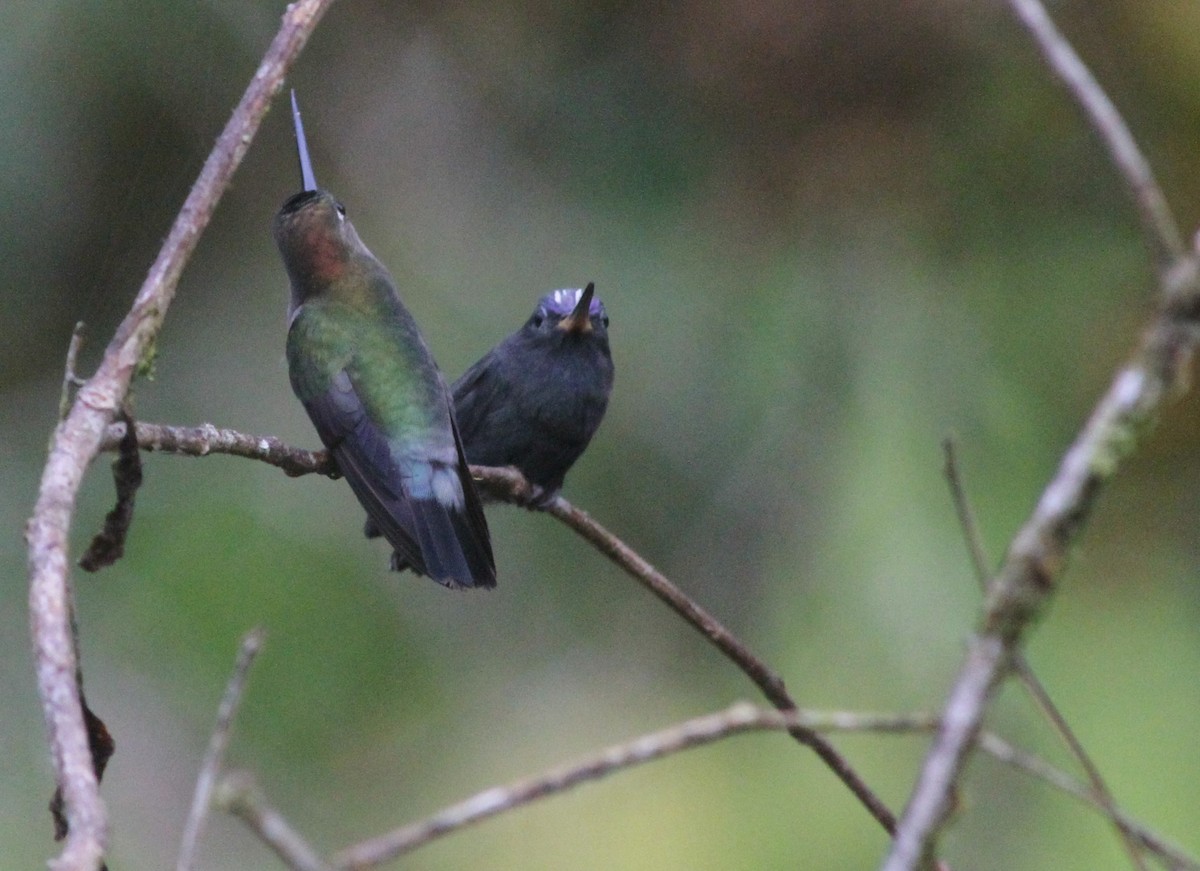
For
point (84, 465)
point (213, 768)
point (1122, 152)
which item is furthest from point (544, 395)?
point (1122, 152)

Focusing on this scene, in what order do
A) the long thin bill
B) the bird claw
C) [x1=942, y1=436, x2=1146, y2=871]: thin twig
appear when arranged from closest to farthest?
1. [x1=942, y1=436, x2=1146, y2=871]: thin twig
2. the long thin bill
3. the bird claw

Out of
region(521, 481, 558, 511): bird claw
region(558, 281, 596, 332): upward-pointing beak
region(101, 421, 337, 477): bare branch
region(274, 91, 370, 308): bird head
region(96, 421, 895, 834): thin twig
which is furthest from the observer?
region(558, 281, 596, 332): upward-pointing beak

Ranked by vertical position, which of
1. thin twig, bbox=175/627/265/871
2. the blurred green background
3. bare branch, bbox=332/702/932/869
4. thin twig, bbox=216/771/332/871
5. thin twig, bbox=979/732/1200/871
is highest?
thin twig, bbox=979/732/1200/871

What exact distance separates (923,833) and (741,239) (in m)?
5.20

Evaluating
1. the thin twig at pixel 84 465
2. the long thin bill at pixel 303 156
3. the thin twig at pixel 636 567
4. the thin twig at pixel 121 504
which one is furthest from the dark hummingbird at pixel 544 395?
the thin twig at pixel 121 504

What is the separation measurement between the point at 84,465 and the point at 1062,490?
0.91m

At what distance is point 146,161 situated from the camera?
19.9ft

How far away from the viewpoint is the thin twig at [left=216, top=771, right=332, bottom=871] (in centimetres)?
98

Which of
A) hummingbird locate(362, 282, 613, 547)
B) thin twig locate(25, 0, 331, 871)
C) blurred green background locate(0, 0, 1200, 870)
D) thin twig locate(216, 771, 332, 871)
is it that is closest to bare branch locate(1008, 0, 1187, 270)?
thin twig locate(216, 771, 332, 871)

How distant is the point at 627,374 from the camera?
6207 mm

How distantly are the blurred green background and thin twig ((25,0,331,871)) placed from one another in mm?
3411

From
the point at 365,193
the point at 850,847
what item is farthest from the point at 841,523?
the point at 365,193

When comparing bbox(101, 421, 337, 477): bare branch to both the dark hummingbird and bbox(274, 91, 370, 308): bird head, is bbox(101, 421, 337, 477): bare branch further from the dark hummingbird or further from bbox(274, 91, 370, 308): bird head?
the dark hummingbird

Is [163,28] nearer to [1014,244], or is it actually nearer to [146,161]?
[146,161]
